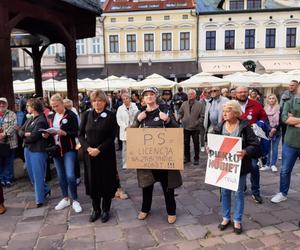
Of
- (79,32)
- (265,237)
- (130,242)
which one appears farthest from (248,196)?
(79,32)

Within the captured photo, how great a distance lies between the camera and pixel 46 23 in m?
7.61

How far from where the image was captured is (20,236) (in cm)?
409

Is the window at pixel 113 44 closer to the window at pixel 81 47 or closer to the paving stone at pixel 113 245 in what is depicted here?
the window at pixel 81 47

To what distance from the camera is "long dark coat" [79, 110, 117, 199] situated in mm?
4230

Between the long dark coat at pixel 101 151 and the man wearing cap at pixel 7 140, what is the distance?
2.30 m

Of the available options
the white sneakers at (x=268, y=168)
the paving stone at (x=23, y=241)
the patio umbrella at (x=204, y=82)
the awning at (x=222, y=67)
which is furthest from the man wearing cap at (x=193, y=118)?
the awning at (x=222, y=67)

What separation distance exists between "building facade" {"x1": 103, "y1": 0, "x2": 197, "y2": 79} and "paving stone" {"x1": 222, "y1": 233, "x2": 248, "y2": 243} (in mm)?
25992

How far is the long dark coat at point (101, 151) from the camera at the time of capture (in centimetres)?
423

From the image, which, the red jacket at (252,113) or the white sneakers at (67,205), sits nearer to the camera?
the white sneakers at (67,205)

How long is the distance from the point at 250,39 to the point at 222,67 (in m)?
4.28

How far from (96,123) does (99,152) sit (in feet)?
1.24

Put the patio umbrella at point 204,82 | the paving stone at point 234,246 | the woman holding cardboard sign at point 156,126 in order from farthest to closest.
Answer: the patio umbrella at point 204,82 < the woman holding cardboard sign at point 156,126 < the paving stone at point 234,246

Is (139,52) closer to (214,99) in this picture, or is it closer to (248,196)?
(214,99)

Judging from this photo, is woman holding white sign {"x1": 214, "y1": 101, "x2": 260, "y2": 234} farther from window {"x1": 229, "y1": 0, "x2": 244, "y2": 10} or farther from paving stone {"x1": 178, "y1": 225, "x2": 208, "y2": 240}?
window {"x1": 229, "y1": 0, "x2": 244, "y2": 10}
